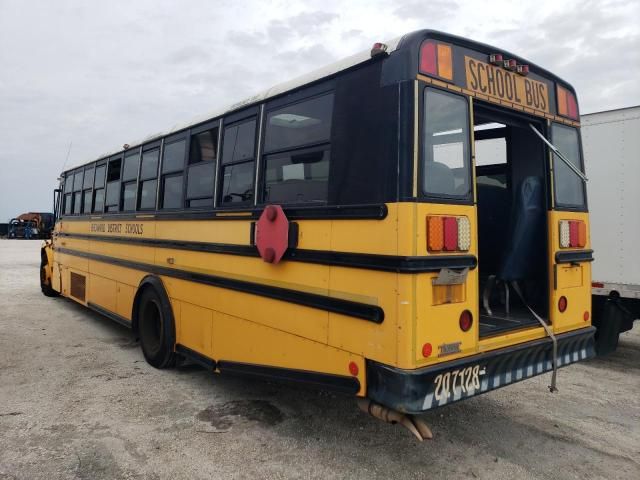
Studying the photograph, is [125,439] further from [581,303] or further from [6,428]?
[581,303]

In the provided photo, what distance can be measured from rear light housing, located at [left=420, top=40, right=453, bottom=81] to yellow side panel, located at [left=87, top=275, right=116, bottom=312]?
502 cm

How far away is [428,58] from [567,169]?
1814mm

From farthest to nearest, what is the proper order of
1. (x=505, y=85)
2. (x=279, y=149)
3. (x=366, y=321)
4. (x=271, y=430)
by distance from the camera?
(x=271, y=430) < (x=279, y=149) < (x=505, y=85) < (x=366, y=321)

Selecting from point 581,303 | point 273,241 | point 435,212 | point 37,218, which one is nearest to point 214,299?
point 273,241

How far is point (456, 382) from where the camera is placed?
288cm

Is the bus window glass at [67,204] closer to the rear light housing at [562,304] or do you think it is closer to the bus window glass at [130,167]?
the bus window glass at [130,167]

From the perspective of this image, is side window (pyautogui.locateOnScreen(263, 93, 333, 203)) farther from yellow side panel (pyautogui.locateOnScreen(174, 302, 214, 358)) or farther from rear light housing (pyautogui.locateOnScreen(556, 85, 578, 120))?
rear light housing (pyautogui.locateOnScreen(556, 85, 578, 120))

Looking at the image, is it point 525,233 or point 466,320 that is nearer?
point 466,320

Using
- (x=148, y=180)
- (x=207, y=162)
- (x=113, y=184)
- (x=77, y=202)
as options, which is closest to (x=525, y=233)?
(x=207, y=162)

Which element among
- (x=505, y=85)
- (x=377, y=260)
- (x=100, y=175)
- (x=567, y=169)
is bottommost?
(x=377, y=260)

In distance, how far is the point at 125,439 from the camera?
350 cm

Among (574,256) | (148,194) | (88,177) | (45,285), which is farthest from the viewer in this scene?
(45,285)

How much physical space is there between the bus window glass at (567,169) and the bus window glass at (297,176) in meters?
1.92

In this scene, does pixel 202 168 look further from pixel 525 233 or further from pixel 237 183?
pixel 525 233
